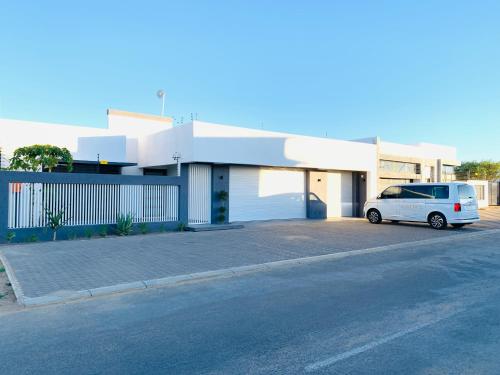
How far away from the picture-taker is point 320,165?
2041cm

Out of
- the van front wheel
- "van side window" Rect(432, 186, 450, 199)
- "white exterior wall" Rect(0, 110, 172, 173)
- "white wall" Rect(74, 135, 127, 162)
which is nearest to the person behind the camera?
"van side window" Rect(432, 186, 450, 199)

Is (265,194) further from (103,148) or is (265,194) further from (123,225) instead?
(103,148)

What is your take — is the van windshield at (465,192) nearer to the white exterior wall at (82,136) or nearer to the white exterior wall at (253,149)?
the white exterior wall at (253,149)

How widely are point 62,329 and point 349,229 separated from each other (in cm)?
1311

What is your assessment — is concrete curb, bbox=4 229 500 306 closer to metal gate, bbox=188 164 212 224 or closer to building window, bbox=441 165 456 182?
metal gate, bbox=188 164 212 224

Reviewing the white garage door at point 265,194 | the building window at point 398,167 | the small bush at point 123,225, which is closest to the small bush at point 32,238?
the small bush at point 123,225

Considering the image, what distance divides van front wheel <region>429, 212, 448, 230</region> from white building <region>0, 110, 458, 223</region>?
5.96 meters

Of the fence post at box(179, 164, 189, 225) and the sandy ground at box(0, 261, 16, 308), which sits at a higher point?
the fence post at box(179, 164, 189, 225)

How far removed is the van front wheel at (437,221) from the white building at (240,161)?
5.96m

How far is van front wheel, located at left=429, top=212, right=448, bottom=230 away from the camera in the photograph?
16297 millimetres

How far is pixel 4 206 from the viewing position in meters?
11.6

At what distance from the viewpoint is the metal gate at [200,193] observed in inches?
659

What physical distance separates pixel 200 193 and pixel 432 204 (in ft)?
33.5

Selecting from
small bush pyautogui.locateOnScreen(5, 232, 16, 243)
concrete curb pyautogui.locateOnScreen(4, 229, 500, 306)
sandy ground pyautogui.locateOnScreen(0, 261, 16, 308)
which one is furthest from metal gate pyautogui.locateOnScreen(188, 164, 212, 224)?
sandy ground pyautogui.locateOnScreen(0, 261, 16, 308)
